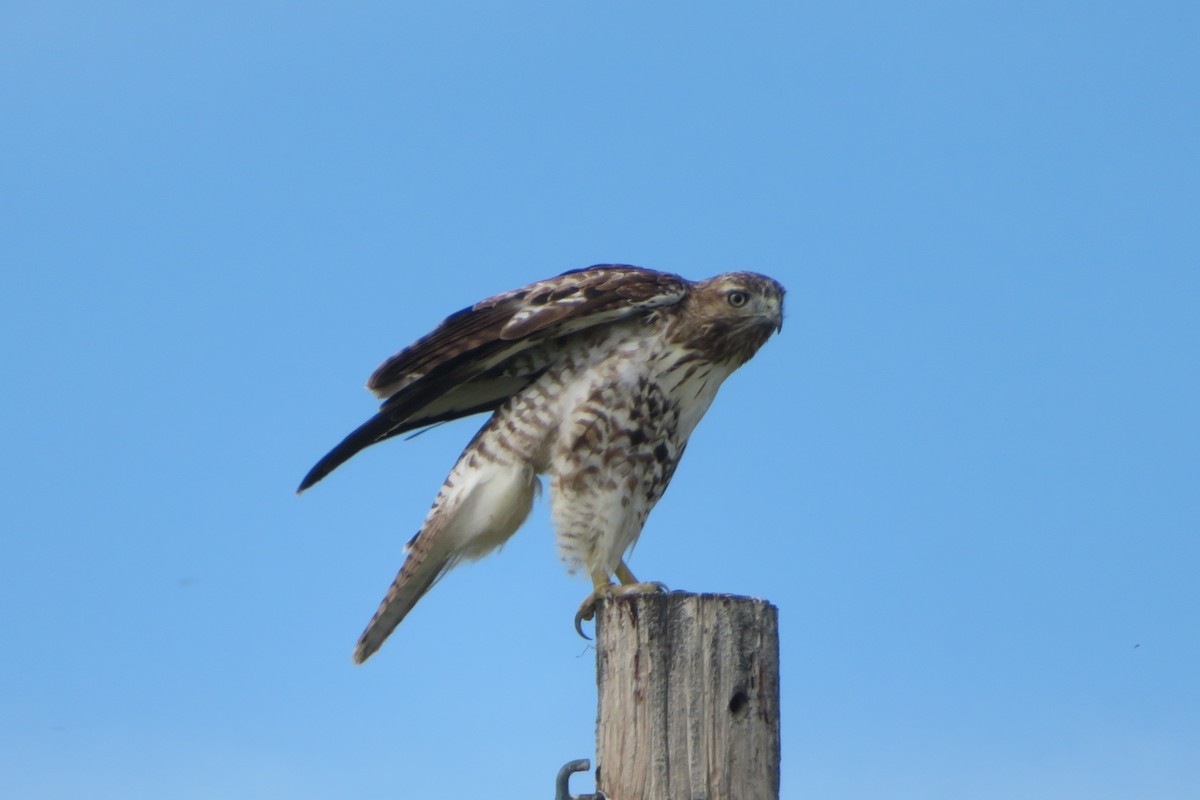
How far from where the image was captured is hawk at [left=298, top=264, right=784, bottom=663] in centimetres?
585

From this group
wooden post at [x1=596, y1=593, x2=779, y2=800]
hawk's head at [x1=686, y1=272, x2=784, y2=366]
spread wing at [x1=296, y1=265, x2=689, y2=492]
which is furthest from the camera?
hawk's head at [x1=686, y1=272, x2=784, y2=366]

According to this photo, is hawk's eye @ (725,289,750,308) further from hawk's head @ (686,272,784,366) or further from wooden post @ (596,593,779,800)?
wooden post @ (596,593,779,800)

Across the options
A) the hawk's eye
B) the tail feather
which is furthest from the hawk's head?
the tail feather

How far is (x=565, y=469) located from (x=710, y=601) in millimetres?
2123

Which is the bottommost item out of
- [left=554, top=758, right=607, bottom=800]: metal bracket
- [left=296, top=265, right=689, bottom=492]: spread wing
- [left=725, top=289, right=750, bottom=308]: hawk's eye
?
[left=554, top=758, right=607, bottom=800]: metal bracket

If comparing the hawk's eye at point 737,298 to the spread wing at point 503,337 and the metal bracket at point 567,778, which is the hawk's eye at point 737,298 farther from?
the metal bracket at point 567,778

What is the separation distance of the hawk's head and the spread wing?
0.36 ft

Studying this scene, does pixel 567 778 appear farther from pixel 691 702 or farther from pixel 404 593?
pixel 404 593

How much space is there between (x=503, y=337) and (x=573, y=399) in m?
0.40

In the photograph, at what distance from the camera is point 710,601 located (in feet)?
12.6

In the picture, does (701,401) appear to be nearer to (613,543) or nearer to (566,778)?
(613,543)

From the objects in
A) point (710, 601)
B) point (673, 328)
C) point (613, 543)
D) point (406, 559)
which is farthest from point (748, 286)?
point (710, 601)

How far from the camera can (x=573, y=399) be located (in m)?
5.91

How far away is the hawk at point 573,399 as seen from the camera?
A: 5.85 metres
